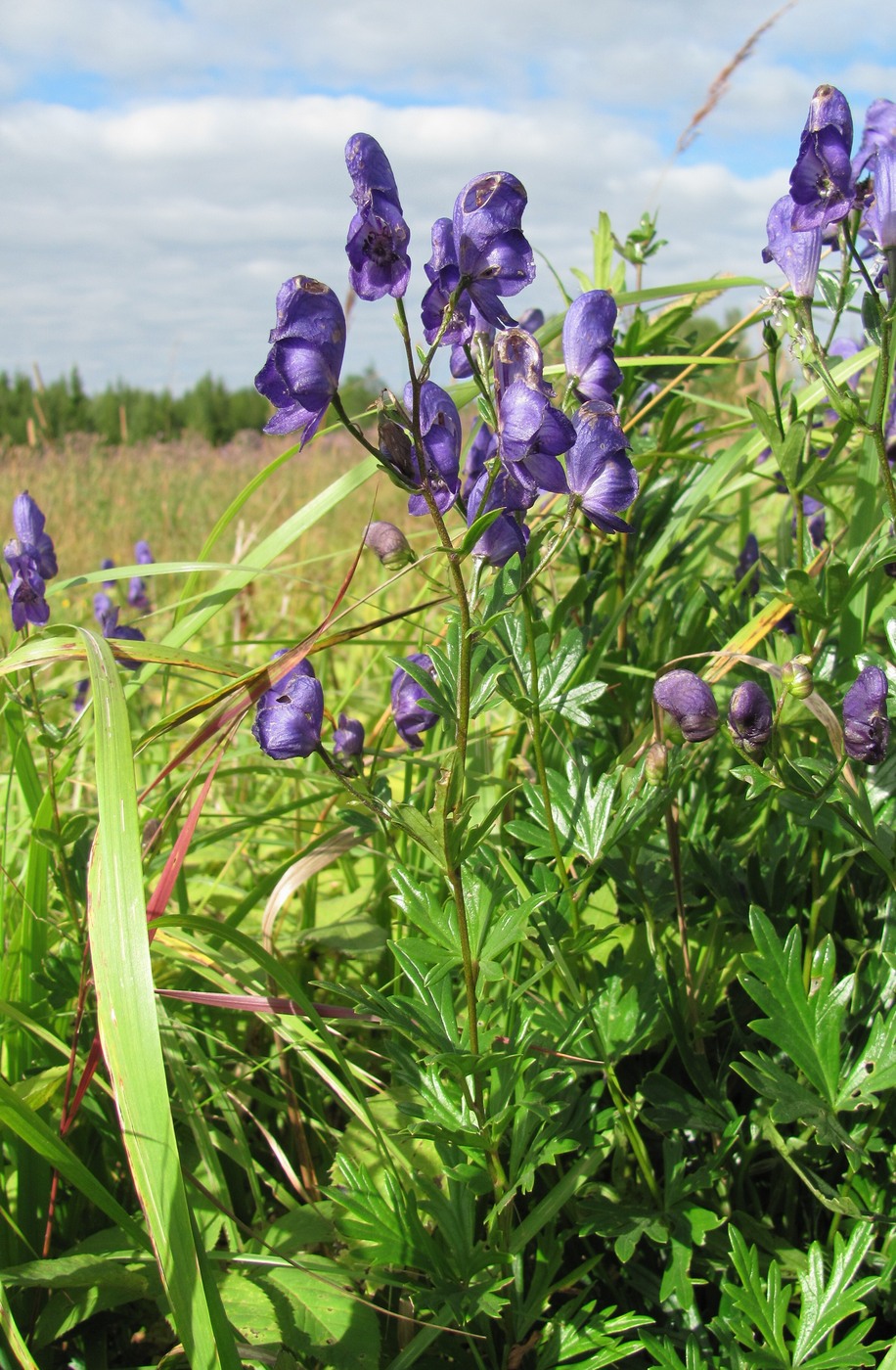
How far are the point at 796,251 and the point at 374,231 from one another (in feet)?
2.24

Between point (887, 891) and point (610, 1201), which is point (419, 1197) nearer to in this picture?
point (610, 1201)

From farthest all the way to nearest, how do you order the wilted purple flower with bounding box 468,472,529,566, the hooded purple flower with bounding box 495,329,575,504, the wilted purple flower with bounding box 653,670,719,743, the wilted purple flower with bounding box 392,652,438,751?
the wilted purple flower with bounding box 392,652,438,751
the wilted purple flower with bounding box 653,670,719,743
the wilted purple flower with bounding box 468,472,529,566
the hooded purple flower with bounding box 495,329,575,504

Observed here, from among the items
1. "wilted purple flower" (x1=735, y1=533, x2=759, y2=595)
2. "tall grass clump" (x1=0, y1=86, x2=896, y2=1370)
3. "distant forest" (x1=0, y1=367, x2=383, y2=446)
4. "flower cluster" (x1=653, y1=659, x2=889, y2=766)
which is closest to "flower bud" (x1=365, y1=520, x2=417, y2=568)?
"tall grass clump" (x1=0, y1=86, x2=896, y2=1370)

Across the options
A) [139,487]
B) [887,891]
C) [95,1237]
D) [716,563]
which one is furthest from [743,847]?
[139,487]

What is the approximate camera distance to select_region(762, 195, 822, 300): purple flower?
55.4 inches

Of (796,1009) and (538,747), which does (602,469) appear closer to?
(538,747)

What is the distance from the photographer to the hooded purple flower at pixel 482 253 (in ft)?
3.46

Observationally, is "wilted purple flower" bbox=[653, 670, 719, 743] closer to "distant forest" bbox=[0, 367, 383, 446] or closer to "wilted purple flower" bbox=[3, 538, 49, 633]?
"wilted purple flower" bbox=[3, 538, 49, 633]

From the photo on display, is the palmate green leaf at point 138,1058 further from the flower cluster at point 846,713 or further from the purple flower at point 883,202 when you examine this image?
the purple flower at point 883,202

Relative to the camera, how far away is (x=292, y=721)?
128 centimetres

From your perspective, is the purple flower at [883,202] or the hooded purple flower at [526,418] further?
the purple flower at [883,202]

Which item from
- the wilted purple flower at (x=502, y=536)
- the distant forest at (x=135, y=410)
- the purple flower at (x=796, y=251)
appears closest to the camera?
the wilted purple flower at (x=502, y=536)

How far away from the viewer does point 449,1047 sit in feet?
3.85

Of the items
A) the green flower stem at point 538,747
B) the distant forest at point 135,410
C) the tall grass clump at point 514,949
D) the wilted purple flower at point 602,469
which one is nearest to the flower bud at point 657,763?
the tall grass clump at point 514,949
